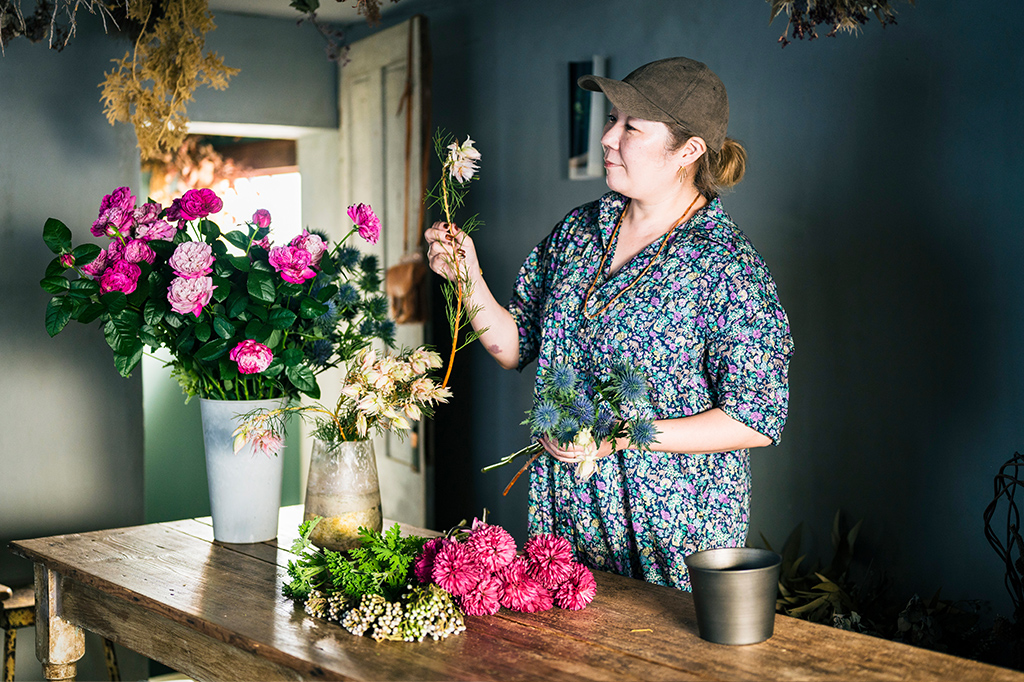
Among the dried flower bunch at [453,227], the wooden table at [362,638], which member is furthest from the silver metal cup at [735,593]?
the dried flower bunch at [453,227]

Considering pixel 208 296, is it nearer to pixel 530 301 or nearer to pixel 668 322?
pixel 530 301

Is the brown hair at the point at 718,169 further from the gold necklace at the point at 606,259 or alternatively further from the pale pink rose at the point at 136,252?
the pale pink rose at the point at 136,252

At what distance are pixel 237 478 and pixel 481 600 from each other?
697mm

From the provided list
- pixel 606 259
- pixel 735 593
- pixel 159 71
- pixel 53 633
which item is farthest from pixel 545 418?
pixel 159 71

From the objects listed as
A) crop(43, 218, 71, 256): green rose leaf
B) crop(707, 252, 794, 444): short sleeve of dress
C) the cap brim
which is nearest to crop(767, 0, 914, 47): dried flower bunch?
the cap brim

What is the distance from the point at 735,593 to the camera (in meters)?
1.30

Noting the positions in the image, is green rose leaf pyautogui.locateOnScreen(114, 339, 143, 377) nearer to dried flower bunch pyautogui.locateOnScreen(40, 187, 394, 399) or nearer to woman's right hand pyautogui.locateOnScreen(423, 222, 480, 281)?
dried flower bunch pyautogui.locateOnScreen(40, 187, 394, 399)

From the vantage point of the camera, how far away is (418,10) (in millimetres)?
4227

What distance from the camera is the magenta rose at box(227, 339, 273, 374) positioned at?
1.75 m

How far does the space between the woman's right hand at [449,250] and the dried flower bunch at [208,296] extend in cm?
14

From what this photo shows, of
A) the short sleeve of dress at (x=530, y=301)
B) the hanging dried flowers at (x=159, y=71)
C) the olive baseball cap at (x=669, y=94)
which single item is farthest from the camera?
the hanging dried flowers at (x=159, y=71)

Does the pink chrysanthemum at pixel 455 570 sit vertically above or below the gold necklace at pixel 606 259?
below

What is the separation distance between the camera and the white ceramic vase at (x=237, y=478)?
190cm

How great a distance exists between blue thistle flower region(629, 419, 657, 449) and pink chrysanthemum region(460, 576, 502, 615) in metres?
0.32
